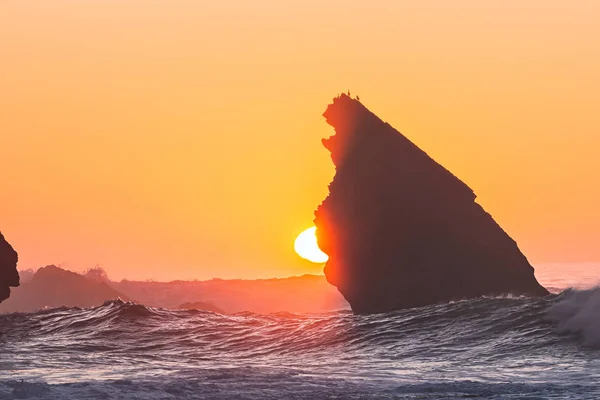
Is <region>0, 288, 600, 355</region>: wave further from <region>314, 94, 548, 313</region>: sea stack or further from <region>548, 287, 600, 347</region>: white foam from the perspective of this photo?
<region>314, 94, 548, 313</region>: sea stack

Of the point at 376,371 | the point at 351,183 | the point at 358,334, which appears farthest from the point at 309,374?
the point at 351,183

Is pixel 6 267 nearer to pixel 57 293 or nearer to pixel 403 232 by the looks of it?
pixel 403 232

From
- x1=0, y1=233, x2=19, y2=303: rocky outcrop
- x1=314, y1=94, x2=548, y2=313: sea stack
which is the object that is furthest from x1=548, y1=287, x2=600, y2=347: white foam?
x1=0, y1=233, x2=19, y2=303: rocky outcrop

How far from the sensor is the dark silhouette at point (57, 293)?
9706cm

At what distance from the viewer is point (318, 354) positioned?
24.7 metres

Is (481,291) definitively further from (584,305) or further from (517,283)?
(584,305)

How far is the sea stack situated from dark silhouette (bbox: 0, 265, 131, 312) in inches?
2550

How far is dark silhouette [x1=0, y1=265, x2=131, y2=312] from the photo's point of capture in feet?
318

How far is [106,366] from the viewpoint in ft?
73.0

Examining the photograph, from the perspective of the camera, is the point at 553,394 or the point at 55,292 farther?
the point at 55,292

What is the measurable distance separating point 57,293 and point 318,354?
80.1m

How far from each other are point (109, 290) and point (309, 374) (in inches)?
3373

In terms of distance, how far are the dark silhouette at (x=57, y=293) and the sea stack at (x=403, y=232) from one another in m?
64.8

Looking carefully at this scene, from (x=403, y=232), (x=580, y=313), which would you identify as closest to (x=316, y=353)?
(x=580, y=313)
